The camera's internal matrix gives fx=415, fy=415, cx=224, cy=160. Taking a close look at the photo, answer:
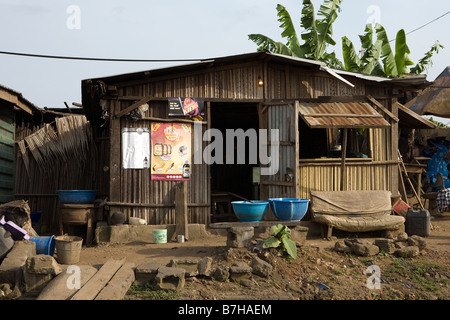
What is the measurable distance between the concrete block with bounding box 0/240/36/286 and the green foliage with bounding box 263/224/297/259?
383 cm

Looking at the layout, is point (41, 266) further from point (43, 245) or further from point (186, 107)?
point (186, 107)

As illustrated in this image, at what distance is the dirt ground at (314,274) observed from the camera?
5.95 meters

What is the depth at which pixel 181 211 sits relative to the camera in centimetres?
951

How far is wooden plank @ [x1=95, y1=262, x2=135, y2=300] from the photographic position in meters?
5.37

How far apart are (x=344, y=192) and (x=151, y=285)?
5.44m

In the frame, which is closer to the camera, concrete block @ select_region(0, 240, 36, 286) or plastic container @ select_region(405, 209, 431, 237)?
concrete block @ select_region(0, 240, 36, 286)

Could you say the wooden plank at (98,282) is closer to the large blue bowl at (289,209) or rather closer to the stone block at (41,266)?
the stone block at (41,266)

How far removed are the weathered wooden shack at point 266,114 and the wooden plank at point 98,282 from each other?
3118mm

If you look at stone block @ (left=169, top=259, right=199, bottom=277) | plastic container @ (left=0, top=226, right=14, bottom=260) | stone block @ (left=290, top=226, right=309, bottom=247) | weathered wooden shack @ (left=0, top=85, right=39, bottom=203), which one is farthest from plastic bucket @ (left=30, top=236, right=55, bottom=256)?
stone block @ (left=290, top=226, right=309, bottom=247)

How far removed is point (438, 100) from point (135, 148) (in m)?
11.0

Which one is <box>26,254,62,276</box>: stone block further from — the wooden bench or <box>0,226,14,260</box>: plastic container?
the wooden bench

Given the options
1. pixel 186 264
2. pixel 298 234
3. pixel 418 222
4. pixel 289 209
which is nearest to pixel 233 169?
pixel 418 222

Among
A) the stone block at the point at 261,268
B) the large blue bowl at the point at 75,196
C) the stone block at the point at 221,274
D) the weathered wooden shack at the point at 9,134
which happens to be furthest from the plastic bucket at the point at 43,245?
the weathered wooden shack at the point at 9,134
